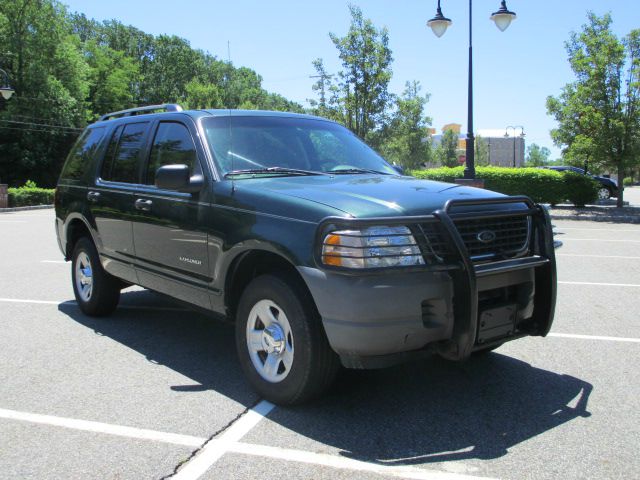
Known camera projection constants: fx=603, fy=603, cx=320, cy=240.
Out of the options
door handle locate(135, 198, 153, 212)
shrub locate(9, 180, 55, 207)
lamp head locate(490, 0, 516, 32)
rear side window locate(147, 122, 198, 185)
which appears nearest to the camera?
rear side window locate(147, 122, 198, 185)

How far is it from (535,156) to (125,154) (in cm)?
13465

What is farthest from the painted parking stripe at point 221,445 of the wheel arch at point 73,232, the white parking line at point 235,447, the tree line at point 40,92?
the tree line at point 40,92

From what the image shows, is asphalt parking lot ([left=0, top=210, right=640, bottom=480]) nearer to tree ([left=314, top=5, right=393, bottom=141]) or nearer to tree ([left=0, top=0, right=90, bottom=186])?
tree ([left=314, top=5, right=393, bottom=141])

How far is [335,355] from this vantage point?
365cm

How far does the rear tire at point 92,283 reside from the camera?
19.9ft

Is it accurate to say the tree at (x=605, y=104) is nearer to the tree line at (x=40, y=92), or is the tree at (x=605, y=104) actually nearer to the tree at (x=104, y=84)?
the tree line at (x=40, y=92)

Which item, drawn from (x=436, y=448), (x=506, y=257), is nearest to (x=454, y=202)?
(x=506, y=257)

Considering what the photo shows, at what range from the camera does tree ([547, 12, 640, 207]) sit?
2123 centimetres

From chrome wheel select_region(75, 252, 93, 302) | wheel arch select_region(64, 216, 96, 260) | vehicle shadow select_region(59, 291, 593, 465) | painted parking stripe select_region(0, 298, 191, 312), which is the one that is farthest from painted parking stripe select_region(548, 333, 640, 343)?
wheel arch select_region(64, 216, 96, 260)

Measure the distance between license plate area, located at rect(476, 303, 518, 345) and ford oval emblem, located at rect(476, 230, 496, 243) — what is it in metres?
0.41

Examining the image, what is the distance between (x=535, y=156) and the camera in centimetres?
13012

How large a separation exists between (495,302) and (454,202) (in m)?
0.71

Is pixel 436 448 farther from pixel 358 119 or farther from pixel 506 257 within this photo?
pixel 358 119

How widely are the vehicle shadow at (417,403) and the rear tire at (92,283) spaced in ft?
2.50
